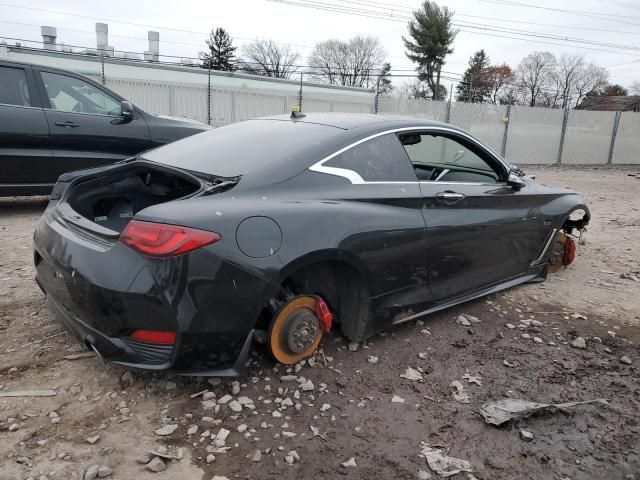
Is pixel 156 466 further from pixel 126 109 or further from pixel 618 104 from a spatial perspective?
pixel 618 104

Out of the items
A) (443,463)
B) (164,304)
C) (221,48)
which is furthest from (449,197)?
(221,48)

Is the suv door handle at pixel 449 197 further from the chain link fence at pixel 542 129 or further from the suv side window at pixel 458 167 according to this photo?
the chain link fence at pixel 542 129

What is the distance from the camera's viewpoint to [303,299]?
2783mm

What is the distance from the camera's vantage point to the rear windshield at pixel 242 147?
9.27 feet

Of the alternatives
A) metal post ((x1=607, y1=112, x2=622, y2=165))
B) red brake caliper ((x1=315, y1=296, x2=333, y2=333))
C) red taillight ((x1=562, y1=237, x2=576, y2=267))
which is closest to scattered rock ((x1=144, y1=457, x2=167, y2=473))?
red brake caliper ((x1=315, y1=296, x2=333, y2=333))

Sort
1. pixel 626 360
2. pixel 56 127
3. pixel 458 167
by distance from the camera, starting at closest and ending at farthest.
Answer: pixel 626 360 → pixel 458 167 → pixel 56 127

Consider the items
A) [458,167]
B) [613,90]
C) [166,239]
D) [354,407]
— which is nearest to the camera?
[166,239]

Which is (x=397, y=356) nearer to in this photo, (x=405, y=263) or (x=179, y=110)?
(x=405, y=263)

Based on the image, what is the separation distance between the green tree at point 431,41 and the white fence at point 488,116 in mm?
36086

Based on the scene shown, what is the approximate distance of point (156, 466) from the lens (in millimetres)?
2068

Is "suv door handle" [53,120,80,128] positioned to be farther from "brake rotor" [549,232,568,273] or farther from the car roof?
"brake rotor" [549,232,568,273]

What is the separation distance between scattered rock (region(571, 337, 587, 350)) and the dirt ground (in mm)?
42

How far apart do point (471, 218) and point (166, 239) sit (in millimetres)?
2141

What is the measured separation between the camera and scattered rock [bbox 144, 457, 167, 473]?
2057 millimetres
